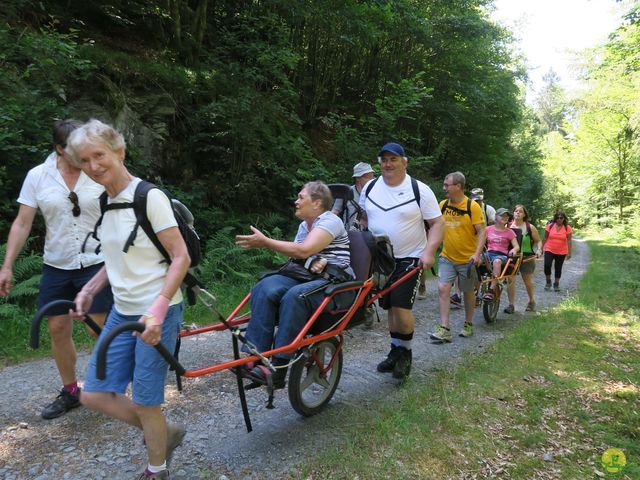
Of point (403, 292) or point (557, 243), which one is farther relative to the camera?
point (557, 243)

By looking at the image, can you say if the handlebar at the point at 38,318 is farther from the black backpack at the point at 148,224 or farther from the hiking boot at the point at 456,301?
the hiking boot at the point at 456,301

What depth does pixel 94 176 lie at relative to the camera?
7.39ft

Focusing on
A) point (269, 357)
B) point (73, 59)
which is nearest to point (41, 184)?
point (269, 357)

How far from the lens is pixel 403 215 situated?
4391 mm

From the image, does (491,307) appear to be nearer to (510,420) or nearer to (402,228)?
(510,420)

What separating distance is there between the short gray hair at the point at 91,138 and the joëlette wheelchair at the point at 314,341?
856mm

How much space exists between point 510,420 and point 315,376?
1813mm

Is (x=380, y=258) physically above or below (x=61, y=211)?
below

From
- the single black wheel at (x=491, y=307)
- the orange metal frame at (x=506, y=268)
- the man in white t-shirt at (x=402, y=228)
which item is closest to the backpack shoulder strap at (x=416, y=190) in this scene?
the man in white t-shirt at (x=402, y=228)

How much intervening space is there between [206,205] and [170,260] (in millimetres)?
7105

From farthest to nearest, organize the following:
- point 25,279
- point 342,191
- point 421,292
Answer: point 421,292 < point 25,279 < point 342,191

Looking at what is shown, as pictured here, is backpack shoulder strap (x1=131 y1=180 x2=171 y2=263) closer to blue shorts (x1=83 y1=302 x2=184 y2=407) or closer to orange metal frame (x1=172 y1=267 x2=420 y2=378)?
blue shorts (x1=83 y1=302 x2=184 y2=407)

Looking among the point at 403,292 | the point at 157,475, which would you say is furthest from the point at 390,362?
the point at 157,475

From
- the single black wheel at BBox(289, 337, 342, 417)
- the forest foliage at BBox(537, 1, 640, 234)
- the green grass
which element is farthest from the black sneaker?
the forest foliage at BBox(537, 1, 640, 234)
